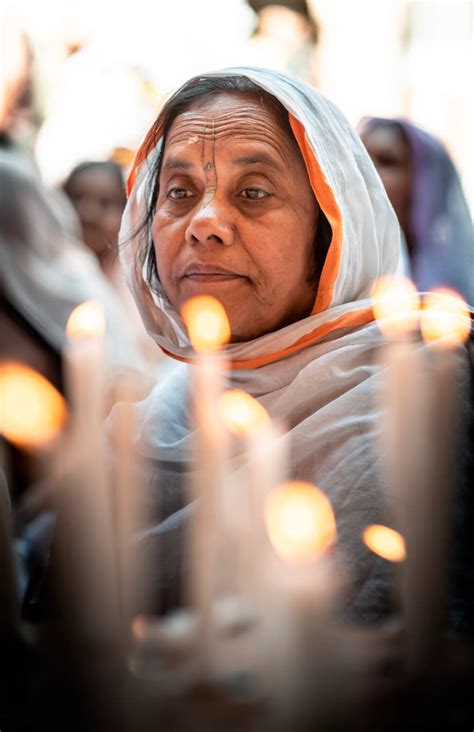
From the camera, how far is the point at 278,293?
1.55 meters

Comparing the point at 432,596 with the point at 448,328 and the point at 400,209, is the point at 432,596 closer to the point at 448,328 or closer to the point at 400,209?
the point at 448,328

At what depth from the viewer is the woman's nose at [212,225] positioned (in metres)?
1.47

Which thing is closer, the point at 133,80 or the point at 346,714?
the point at 346,714

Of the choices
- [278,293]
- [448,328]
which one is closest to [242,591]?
[448,328]

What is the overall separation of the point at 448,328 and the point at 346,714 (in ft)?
2.93

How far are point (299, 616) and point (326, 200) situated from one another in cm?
110

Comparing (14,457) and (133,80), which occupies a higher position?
(133,80)

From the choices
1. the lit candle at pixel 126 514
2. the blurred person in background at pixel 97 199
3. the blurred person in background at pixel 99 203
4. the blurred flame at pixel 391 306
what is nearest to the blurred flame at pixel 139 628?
the lit candle at pixel 126 514

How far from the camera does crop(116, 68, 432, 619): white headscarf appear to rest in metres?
1.36

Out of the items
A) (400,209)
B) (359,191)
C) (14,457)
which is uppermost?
(359,191)

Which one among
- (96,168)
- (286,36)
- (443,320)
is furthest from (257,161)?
(286,36)

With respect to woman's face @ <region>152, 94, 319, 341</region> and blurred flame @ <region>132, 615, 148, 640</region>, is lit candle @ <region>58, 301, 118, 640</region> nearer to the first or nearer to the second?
blurred flame @ <region>132, 615, 148, 640</region>

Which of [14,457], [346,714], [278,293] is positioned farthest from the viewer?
[14,457]

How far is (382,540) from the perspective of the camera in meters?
1.13
